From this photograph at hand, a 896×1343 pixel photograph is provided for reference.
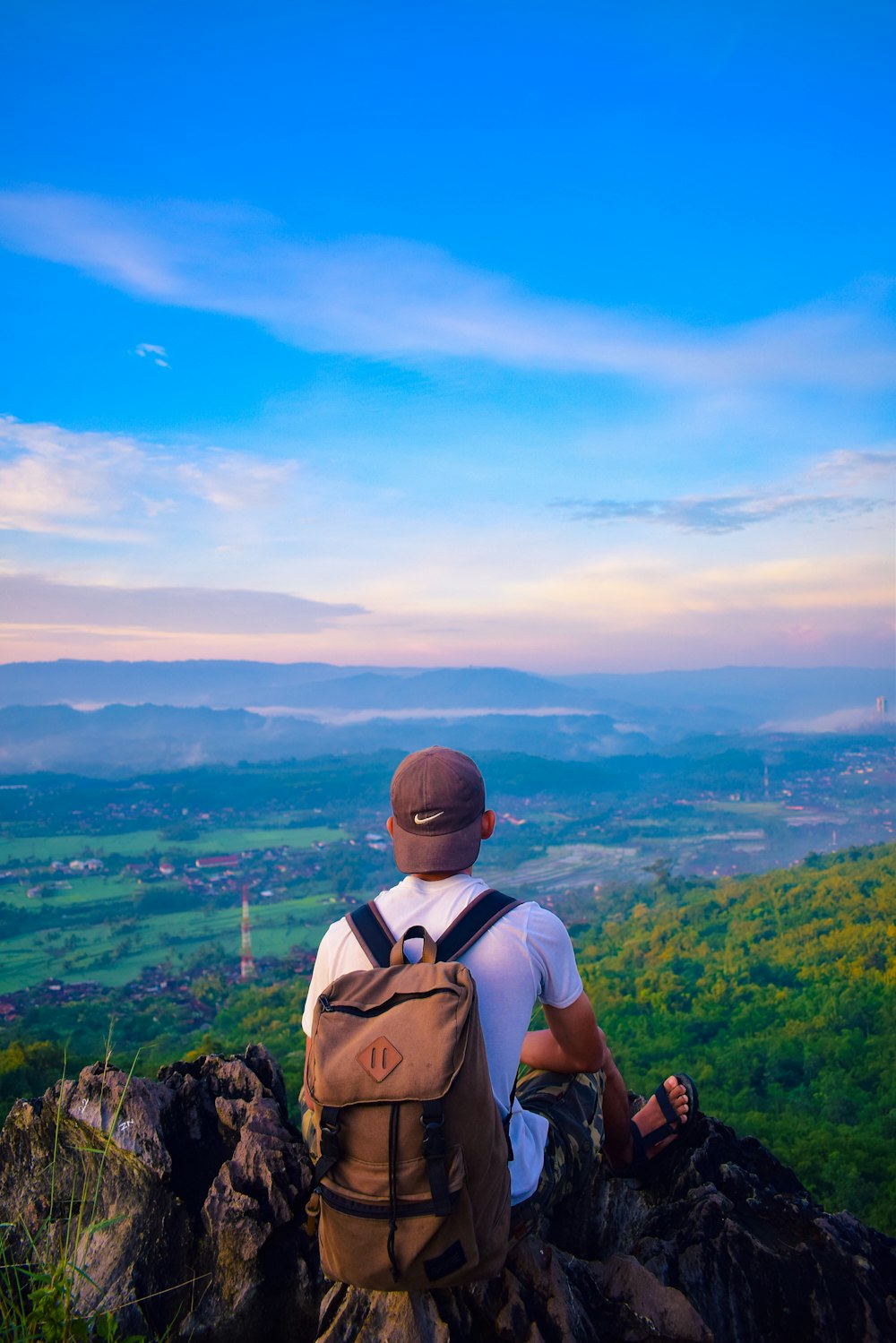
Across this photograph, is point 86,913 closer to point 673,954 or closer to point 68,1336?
point 673,954

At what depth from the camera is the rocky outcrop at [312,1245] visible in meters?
2.89

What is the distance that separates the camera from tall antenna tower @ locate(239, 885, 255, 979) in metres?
24.1

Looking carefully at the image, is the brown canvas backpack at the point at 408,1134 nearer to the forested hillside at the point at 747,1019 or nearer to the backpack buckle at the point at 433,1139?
the backpack buckle at the point at 433,1139

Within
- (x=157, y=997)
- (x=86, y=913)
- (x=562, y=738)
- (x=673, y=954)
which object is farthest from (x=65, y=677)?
(x=673, y=954)

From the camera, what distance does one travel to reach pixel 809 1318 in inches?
124

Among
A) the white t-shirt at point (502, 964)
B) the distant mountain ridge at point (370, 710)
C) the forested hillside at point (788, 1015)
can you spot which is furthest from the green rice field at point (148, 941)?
the distant mountain ridge at point (370, 710)

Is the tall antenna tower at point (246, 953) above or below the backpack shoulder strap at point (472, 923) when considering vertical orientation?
below

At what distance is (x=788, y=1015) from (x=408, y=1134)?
34.9 feet

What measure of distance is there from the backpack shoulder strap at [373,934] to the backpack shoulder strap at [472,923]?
0.18m

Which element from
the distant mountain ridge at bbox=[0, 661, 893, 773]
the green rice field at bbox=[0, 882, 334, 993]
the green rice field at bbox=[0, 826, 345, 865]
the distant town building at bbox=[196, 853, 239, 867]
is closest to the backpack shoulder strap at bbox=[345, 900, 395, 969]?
the green rice field at bbox=[0, 882, 334, 993]

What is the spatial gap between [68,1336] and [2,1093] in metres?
5.49

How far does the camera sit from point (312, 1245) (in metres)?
3.29

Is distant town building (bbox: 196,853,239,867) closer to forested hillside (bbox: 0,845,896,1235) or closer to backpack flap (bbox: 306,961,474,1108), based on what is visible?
forested hillside (bbox: 0,845,896,1235)

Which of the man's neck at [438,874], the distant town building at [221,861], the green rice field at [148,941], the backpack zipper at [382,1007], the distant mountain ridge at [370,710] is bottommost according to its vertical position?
the distant town building at [221,861]
